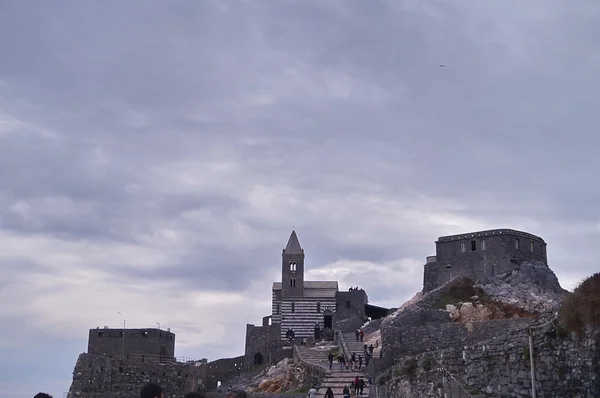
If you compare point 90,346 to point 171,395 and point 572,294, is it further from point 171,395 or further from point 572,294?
point 572,294

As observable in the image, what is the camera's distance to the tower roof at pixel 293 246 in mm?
86688

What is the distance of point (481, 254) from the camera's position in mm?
59250

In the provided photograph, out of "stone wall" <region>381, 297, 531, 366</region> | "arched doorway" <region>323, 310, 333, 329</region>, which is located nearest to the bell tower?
"arched doorway" <region>323, 310, 333, 329</region>

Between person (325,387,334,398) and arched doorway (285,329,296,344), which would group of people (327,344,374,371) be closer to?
person (325,387,334,398)

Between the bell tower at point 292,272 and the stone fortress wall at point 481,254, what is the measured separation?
2371 centimetres

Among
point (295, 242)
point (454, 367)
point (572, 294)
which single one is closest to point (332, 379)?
point (454, 367)

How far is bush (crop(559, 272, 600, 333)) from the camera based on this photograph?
15203mm

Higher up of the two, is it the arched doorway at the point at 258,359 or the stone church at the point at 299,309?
the stone church at the point at 299,309

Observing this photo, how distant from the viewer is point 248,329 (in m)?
78.4

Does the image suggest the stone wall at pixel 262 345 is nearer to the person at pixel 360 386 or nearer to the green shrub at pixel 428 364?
the person at pixel 360 386

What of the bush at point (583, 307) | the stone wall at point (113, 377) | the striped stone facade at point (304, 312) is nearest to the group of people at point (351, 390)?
the stone wall at point (113, 377)

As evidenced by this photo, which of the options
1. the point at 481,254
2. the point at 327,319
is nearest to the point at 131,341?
the point at 481,254

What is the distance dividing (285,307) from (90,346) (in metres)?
33.9

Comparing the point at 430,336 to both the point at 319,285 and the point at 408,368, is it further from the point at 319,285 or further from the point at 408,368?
the point at 319,285
